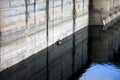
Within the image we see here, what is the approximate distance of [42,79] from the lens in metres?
17.9

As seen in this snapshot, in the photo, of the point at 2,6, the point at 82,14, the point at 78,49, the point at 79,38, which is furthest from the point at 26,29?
the point at 82,14

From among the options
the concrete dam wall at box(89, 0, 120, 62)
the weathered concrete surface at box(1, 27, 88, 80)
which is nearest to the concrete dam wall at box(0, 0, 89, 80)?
the weathered concrete surface at box(1, 27, 88, 80)

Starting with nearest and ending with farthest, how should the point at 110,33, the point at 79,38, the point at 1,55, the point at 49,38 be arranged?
1. the point at 1,55
2. the point at 49,38
3. the point at 79,38
4. the point at 110,33

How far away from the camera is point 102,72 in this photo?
19875mm

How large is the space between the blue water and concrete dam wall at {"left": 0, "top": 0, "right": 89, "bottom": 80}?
1.02m

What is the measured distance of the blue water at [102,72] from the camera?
1845cm

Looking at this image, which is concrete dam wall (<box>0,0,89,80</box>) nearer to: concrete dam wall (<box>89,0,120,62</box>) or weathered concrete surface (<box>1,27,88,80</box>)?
weathered concrete surface (<box>1,27,88,80</box>)

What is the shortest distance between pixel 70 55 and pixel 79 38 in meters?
6.50

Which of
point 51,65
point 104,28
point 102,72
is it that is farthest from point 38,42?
point 104,28

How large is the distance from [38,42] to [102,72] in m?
4.80

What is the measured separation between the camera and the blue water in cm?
1845

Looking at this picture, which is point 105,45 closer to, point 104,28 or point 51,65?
point 104,28

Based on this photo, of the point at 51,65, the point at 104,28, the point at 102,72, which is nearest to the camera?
the point at 102,72

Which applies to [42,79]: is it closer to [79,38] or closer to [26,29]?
[26,29]
